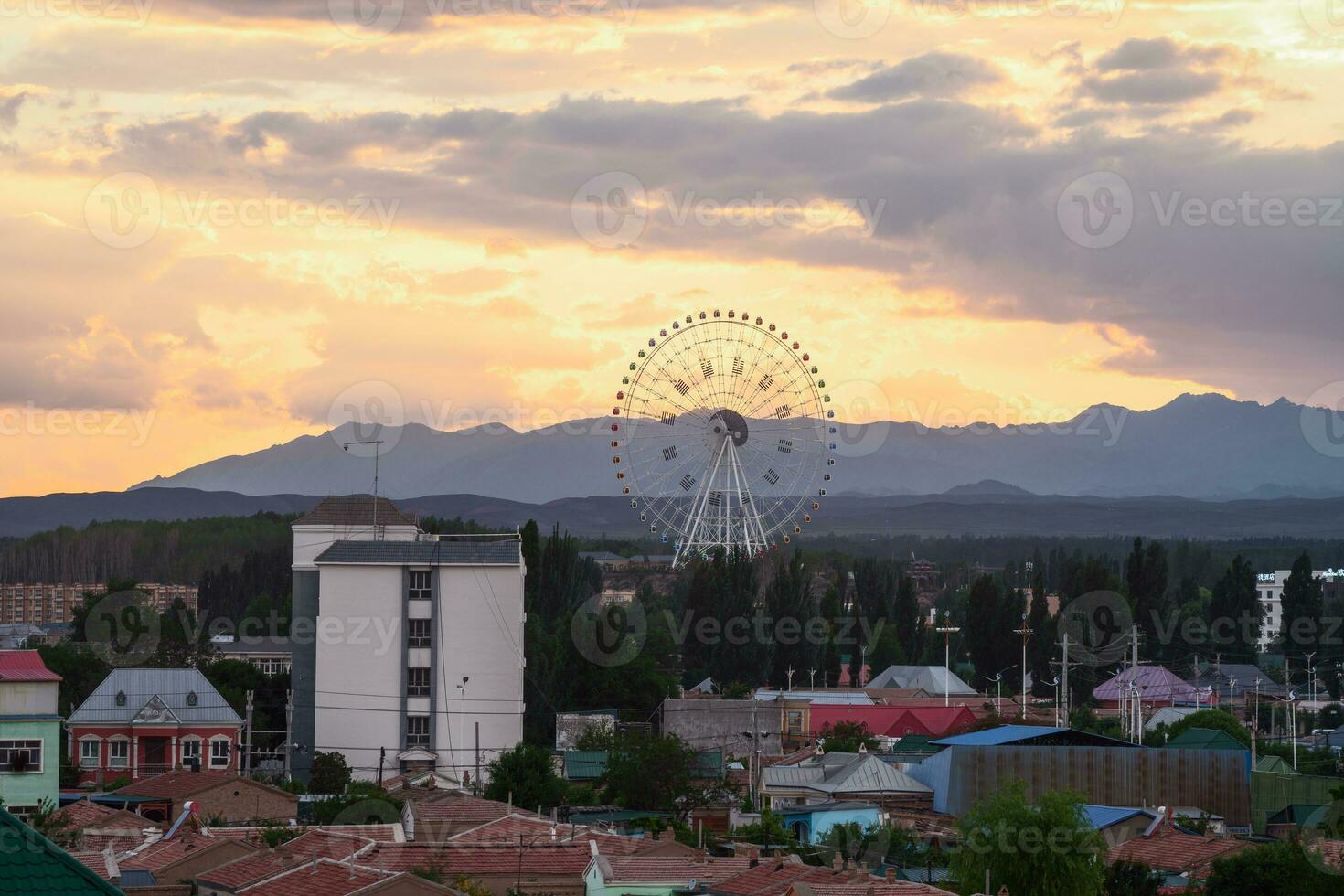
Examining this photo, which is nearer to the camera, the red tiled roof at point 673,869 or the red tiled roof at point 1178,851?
the red tiled roof at point 673,869

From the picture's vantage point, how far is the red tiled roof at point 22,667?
40.5 metres

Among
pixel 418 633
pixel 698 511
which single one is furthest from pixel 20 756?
pixel 698 511

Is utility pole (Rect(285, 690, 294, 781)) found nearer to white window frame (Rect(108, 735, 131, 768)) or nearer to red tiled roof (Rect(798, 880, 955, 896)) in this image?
white window frame (Rect(108, 735, 131, 768))

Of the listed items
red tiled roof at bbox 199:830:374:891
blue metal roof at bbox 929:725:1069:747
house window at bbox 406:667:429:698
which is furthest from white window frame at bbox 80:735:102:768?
red tiled roof at bbox 199:830:374:891

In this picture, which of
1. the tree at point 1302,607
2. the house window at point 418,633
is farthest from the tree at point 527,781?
the tree at point 1302,607

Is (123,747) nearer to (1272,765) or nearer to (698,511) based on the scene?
(1272,765)

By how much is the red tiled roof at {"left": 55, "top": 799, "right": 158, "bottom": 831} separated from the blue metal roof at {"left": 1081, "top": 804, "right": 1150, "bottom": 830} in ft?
73.1

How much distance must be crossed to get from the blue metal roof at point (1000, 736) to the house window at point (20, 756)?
1016 inches

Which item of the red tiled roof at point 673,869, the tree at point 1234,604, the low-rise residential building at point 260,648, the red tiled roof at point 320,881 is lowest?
the low-rise residential building at point 260,648

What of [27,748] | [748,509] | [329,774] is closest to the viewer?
[27,748]

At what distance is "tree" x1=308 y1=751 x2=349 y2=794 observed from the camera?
51825mm

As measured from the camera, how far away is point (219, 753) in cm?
5953

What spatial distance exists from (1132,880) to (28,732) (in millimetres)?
22414

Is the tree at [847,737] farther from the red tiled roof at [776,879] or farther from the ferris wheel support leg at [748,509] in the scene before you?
the red tiled roof at [776,879]
